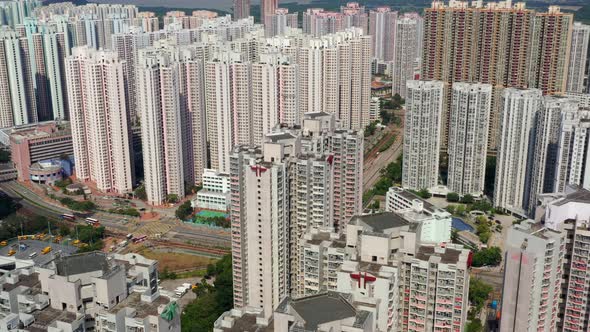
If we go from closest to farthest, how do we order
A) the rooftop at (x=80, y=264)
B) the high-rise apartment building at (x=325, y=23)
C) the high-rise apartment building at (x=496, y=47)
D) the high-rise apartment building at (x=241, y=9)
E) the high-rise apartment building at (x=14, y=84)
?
1. the rooftop at (x=80, y=264)
2. the high-rise apartment building at (x=496, y=47)
3. the high-rise apartment building at (x=14, y=84)
4. the high-rise apartment building at (x=325, y=23)
5. the high-rise apartment building at (x=241, y=9)

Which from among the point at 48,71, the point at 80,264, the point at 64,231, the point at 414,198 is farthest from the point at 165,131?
the point at 80,264

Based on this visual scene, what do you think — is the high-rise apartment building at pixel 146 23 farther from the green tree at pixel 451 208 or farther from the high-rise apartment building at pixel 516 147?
the high-rise apartment building at pixel 516 147

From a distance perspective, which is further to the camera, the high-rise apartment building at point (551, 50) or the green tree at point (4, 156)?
the green tree at point (4, 156)

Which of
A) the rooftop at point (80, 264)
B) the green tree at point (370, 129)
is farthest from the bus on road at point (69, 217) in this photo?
the green tree at point (370, 129)

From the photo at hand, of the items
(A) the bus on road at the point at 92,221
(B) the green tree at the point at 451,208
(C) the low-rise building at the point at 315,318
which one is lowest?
(A) the bus on road at the point at 92,221

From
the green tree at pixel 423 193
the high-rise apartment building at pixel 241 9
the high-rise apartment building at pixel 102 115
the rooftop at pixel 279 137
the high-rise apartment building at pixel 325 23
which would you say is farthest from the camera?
the high-rise apartment building at pixel 241 9

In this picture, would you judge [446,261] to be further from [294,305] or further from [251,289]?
[251,289]

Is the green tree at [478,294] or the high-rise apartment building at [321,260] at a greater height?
the high-rise apartment building at [321,260]
